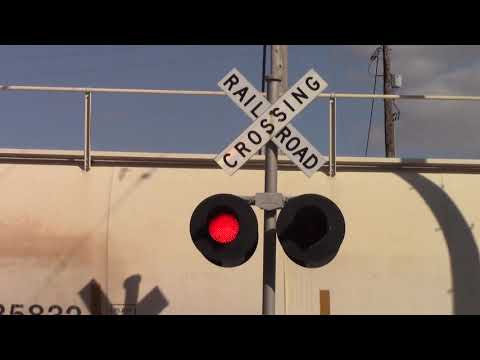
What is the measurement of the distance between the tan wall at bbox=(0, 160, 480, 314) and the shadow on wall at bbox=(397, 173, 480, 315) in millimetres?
12

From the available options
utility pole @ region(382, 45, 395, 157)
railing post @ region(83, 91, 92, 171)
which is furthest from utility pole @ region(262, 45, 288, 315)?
utility pole @ region(382, 45, 395, 157)

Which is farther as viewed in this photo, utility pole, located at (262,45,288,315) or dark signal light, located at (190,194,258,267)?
utility pole, located at (262,45,288,315)

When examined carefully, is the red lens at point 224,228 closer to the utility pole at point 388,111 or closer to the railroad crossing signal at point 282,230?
the railroad crossing signal at point 282,230

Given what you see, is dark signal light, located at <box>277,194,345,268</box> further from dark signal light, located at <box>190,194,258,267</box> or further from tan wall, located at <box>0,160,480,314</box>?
tan wall, located at <box>0,160,480,314</box>

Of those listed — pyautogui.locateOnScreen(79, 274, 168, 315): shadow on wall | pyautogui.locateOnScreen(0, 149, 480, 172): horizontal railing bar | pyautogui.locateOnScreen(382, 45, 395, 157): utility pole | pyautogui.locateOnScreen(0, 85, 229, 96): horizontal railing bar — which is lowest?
pyautogui.locateOnScreen(79, 274, 168, 315): shadow on wall

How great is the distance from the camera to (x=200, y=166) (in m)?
7.77

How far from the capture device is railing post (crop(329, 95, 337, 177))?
780 cm

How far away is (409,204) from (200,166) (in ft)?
8.59

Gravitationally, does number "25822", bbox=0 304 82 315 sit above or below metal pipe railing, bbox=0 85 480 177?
below

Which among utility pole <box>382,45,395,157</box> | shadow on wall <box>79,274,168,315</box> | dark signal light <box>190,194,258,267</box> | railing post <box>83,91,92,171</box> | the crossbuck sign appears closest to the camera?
dark signal light <box>190,194,258,267</box>

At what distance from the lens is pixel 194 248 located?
24.6 ft
